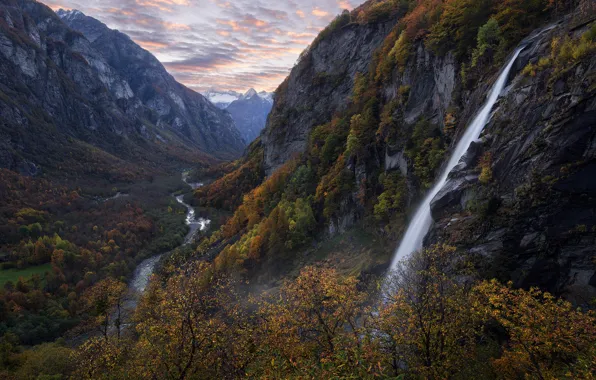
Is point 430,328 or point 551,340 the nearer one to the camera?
point 551,340

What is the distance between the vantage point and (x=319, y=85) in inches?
2707

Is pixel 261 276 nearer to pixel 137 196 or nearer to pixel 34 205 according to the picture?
pixel 34 205

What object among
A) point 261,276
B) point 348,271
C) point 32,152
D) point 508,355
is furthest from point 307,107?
point 32,152

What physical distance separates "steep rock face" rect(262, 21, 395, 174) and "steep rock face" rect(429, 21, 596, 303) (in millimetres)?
38696

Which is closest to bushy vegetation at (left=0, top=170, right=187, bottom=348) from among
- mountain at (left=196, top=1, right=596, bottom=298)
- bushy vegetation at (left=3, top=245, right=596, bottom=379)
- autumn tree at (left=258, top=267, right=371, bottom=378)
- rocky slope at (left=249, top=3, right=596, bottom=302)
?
mountain at (left=196, top=1, right=596, bottom=298)

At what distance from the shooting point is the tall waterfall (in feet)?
81.1

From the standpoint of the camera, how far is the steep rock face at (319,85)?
60125 mm

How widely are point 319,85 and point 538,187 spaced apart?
183 feet

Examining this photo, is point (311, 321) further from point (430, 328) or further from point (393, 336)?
point (430, 328)

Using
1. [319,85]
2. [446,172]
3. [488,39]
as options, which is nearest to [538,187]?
[446,172]

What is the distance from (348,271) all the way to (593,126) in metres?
23.7

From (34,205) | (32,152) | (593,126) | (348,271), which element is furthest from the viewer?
(32,152)

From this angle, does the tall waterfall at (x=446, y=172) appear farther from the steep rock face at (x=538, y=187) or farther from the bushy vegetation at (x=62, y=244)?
the bushy vegetation at (x=62, y=244)

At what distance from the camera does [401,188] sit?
34781mm
